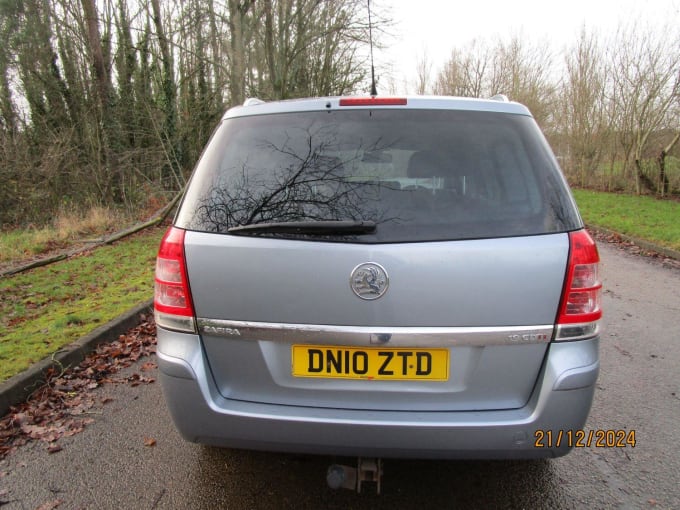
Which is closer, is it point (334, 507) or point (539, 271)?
point (539, 271)

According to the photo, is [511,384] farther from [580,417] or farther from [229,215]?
[229,215]

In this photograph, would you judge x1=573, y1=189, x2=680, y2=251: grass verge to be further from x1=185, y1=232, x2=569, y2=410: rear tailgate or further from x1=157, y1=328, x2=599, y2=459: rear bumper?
x1=185, y1=232, x2=569, y2=410: rear tailgate

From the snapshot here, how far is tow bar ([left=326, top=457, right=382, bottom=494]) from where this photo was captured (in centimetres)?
196

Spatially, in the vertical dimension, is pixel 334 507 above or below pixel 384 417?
below

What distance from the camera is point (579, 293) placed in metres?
1.87

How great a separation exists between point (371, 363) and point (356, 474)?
57 cm

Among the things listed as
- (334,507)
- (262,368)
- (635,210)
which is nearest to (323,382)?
(262,368)

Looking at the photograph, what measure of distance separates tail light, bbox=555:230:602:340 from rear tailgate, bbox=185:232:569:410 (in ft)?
0.15

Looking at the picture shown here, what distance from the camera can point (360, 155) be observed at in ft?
6.36

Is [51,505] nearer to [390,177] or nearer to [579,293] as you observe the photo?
[390,177]

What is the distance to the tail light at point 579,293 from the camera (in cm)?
184

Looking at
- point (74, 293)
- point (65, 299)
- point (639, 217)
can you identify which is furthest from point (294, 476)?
point (639, 217)

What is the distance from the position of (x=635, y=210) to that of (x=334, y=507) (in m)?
15.7

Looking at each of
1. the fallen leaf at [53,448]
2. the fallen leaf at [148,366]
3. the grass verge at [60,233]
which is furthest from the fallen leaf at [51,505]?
the grass verge at [60,233]
